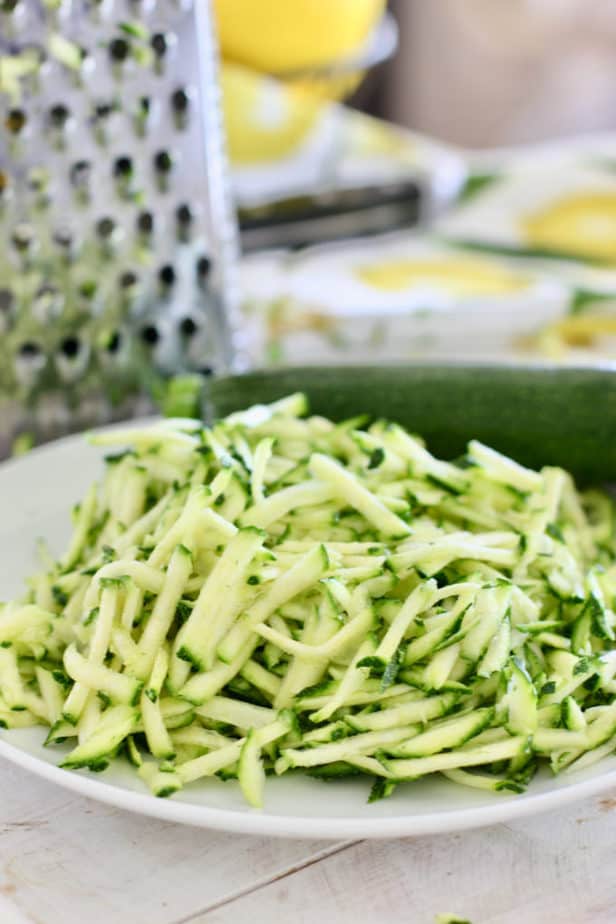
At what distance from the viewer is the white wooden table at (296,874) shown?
90 cm

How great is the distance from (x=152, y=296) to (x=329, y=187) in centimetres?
80

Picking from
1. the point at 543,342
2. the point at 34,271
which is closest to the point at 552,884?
the point at 34,271

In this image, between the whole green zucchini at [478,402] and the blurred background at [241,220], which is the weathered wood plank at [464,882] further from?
the blurred background at [241,220]

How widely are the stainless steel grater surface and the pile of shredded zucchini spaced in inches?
20.1

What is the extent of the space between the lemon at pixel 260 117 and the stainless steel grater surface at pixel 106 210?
2.29ft

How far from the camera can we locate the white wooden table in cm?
90

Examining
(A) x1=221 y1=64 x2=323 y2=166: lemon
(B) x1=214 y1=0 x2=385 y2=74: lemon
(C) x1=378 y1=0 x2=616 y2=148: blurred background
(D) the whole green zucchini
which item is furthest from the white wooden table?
(C) x1=378 y1=0 x2=616 y2=148: blurred background

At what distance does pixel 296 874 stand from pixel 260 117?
173 cm

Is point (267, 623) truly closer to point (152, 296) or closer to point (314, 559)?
point (314, 559)

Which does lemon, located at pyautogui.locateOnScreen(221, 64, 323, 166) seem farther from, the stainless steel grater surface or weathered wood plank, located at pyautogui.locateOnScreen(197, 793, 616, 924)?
weathered wood plank, located at pyautogui.locateOnScreen(197, 793, 616, 924)

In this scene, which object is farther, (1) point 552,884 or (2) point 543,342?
(2) point 543,342

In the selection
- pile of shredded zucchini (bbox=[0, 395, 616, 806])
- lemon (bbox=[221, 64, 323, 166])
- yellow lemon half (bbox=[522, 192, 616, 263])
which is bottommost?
pile of shredded zucchini (bbox=[0, 395, 616, 806])

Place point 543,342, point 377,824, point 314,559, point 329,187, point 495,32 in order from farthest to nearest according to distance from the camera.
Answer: point 495,32
point 329,187
point 543,342
point 314,559
point 377,824

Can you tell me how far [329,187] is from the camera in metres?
2.37
